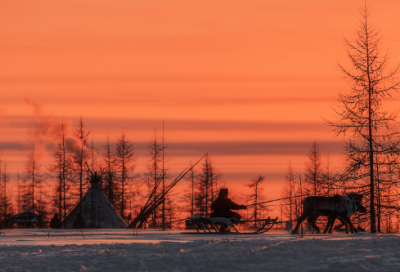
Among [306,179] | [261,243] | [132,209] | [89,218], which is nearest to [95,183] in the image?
[89,218]

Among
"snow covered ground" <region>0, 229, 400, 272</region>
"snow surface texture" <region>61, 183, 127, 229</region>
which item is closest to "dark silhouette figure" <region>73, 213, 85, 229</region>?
"snow surface texture" <region>61, 183, 127, 229</region>

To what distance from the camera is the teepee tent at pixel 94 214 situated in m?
41.8

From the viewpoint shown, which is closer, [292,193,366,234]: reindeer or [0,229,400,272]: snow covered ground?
[0,229,400,272]: snow covered ground

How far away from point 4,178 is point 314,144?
36.2 m

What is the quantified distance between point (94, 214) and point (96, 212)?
0.63 m

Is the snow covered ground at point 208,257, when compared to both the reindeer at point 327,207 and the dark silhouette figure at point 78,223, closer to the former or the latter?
the reindeer at point 327,207

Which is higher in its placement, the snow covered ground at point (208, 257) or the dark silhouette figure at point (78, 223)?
the snow covered ground at point (208, 257)

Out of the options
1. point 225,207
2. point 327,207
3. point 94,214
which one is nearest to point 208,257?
point 225,207

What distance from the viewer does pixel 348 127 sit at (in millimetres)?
29469

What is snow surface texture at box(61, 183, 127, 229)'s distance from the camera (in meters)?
41.8

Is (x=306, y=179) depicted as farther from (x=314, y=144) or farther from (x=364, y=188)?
(x=364, y=188)

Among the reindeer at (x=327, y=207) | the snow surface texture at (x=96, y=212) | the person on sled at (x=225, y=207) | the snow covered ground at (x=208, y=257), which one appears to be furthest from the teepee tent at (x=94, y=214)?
the snow covered ground at (x=208, y=257)

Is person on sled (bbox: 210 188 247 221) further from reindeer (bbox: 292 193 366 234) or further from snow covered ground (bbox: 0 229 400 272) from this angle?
snow covered ground (bbox: 0 229 400 272)

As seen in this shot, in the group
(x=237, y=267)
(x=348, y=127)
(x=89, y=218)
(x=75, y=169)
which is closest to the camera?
(x=237, y=267)
